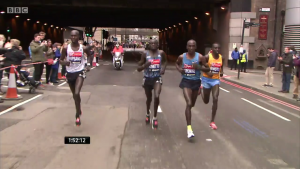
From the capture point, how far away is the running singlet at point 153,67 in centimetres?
607

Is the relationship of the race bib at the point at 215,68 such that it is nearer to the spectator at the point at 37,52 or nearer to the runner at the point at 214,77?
the runner at the point at 214,77

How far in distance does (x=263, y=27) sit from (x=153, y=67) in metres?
20.4

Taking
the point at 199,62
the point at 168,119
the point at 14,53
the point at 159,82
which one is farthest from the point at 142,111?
the point at 14,53

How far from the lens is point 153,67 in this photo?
6.10 metres

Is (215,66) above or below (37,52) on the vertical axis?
below

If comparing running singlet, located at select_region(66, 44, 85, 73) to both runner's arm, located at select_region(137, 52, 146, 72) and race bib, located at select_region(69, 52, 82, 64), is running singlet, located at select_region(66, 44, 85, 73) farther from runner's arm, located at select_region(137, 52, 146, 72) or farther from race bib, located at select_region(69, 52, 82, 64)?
runner's arm, located at select_region(137, 52, 146, 72)

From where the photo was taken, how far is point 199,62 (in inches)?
234

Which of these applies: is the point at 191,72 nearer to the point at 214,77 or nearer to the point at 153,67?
the point at 153,67

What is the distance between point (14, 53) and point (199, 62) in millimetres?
6251

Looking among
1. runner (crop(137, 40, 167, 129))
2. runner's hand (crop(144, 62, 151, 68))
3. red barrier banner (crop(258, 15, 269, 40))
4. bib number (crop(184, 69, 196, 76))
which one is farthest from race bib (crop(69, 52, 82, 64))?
red barrier banner (crop(258, 15, 269, 40))

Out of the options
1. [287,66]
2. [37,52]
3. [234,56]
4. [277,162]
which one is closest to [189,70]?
[277,162]

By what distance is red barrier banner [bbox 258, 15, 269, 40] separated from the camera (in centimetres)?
2383

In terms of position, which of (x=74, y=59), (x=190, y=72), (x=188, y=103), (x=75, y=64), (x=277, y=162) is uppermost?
(x=74, y=59)

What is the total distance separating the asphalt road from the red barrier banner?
16.0 m
